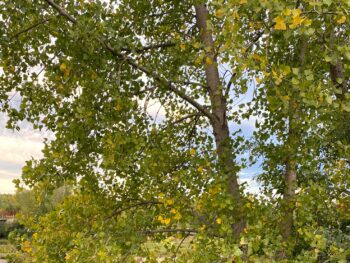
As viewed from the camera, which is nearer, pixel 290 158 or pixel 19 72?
pixel 290 158

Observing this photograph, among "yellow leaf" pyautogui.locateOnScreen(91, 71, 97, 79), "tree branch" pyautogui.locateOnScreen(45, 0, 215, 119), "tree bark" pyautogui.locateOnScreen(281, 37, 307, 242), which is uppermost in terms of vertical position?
"tree branch" pyautogui.locateOnScreen(45, 0, 215, 119)

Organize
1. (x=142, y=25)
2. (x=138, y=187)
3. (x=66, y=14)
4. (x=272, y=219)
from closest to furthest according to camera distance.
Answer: (x=66, y=14) < (x=272, y=219) < (x=138, y=187) < (x=142, y=25)

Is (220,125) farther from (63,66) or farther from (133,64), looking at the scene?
(63,66)

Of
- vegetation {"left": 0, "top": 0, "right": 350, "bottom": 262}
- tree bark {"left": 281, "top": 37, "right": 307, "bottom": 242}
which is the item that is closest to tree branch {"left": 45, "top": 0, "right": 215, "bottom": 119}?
vegetation {"left": 0, "top": 0, "right": 350, "bottom": 262}

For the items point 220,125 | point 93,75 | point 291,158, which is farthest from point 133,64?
point 291,158

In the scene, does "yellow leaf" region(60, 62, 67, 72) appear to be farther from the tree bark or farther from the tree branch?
the tree bark

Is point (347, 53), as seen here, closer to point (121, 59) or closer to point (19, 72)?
point (121, 59)

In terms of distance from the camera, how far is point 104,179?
21.7 feet

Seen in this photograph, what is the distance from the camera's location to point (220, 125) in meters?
6.98

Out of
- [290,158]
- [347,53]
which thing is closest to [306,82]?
[347,53]

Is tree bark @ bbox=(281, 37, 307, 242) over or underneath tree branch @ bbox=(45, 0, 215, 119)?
underneath

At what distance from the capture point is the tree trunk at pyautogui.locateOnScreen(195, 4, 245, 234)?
6.19m

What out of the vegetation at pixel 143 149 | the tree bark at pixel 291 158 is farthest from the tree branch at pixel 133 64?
the tree bark at pixel 291 158

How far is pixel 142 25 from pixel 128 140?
2.62m
